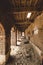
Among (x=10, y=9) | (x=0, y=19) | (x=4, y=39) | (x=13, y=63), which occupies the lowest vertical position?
(x=13, y=63)

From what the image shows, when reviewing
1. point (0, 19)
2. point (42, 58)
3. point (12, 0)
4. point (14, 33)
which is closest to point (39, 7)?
point (12, 0)

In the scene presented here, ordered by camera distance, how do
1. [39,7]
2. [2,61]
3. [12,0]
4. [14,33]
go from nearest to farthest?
[12,0] → [39,7] → [2,61] → [14,33]

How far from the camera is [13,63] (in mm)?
7168

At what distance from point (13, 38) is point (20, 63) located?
765 centimetres

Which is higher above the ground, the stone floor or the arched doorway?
the arched doorway

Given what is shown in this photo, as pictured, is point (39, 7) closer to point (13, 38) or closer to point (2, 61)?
point (2, 61)

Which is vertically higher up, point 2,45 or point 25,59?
point 2,45

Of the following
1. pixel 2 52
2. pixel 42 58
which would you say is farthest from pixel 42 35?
pixel 2 52

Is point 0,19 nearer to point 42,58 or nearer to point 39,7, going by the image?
point 39,7

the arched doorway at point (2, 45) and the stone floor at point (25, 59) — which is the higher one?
the arched doorway at point (2, 45)

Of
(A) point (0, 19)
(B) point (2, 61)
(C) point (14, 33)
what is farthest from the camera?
(C) point (14, 33)

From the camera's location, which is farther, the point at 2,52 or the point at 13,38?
the point at 13,38

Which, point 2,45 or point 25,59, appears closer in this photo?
point 2,45

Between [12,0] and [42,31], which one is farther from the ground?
[12,0]
